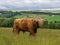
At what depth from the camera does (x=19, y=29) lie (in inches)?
481

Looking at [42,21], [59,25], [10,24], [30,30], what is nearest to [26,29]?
[30,30]

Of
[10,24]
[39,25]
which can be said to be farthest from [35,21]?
[10,24]

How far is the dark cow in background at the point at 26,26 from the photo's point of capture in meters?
11.1

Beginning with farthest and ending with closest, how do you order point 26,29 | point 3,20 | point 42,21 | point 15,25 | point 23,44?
1. point 3,20
2. point 15,25
3. point 26,29
4. point 42,21
5. point 23,44

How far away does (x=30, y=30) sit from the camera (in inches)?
444

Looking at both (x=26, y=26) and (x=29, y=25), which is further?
(x=26, y=26)

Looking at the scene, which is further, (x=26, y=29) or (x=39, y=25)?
(x=26, y=29)

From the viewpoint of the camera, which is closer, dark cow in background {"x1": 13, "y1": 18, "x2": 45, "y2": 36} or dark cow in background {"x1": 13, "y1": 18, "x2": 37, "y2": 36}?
dark cow in background {"x1": 13, "y1": 18, "x2": 45, "y2": 36}

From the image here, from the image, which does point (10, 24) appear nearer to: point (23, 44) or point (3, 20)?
point (3, 20)

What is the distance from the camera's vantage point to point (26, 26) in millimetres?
11648

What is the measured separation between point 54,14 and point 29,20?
18.0ft

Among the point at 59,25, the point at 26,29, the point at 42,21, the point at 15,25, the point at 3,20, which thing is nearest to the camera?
the point at 42,21

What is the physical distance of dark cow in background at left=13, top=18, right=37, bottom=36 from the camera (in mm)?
11125

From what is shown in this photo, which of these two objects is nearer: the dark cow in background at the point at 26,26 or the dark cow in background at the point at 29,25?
the dark cow in background at the point at 29,25
